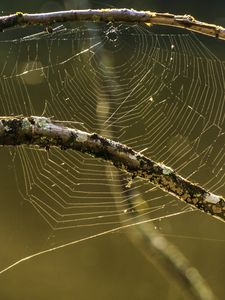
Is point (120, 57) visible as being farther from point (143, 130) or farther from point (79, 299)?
point (79, 299)

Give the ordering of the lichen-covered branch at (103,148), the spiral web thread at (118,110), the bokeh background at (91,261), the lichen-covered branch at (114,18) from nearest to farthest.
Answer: the lichen-covered branch at (103,148) → the lichen-covered branch at (114,18) → the spiral web thread at (118,110) → the bokeh background at (91,261)

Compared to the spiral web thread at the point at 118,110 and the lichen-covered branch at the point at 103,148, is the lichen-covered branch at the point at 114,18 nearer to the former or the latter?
the lichen-covered branch at the point at 103,148

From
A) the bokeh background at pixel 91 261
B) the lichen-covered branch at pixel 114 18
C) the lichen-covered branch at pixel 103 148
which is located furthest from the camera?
the bokeh background at pixel 91 261

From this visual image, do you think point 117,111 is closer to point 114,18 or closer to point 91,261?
point 91,261

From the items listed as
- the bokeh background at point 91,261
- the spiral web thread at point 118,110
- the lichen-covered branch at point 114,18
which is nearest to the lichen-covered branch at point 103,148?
the lichen-covered branch at point 114,18

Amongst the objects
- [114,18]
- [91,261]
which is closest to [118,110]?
[91,261]

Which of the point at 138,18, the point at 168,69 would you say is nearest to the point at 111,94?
the point at 168,69
